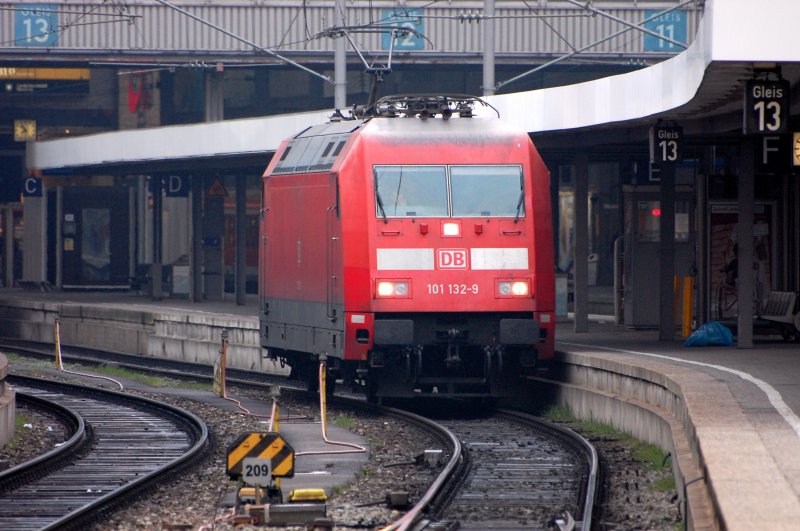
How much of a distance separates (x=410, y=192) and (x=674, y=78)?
3.45 metres

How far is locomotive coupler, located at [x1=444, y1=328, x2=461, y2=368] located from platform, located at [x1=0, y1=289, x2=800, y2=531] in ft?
5.44

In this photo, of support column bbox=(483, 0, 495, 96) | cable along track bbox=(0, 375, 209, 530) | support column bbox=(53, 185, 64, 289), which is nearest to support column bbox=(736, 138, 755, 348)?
cable along track bbox=(0, 375, 209, 530)

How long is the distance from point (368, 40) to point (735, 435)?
35.1 meters

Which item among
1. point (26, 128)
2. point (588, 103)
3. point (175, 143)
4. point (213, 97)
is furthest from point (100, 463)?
point (26, 128)

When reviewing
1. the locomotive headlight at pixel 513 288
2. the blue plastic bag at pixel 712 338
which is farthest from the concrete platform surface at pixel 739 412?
the locomotive headlight at pixel 513 288

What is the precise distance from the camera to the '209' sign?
1670 cm

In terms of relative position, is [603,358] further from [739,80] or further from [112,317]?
[112,317]

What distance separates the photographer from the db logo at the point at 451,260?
1894 centimetres

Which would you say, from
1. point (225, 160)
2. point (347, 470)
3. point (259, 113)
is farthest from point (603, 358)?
point (259, 113)

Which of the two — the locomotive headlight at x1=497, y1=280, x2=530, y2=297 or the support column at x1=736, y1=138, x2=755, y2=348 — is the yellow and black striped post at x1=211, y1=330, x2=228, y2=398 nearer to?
the locomotive headlight at x1=497, y1=280, x2=530, y2=297

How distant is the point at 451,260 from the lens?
19.0 m

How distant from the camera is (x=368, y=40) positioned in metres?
45.5

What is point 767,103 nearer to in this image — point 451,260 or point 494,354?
point 451,260

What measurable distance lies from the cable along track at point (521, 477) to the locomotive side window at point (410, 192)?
8.61 ft
